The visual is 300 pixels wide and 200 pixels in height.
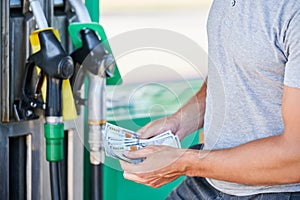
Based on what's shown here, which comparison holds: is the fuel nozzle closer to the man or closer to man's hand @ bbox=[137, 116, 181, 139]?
man's hand @ bbox=[137, 116, 181, 139]

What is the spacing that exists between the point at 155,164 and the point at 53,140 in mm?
612

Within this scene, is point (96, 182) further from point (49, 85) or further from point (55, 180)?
point (49, 85)

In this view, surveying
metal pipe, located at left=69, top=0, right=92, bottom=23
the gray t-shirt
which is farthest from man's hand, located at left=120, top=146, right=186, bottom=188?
metal pipe, located at left=69, top=0, right=92, bottom=23

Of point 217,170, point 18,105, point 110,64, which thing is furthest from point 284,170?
point 18,105

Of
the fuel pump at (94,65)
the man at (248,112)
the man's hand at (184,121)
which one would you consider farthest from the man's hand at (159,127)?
the fuel pump at (94,65)

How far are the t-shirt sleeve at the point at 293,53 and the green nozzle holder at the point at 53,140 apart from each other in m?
0.88

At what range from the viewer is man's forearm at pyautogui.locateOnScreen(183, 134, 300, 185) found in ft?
5.24

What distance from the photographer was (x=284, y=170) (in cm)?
161

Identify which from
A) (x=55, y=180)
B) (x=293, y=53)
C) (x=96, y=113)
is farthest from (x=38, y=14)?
(x=293, y=53)

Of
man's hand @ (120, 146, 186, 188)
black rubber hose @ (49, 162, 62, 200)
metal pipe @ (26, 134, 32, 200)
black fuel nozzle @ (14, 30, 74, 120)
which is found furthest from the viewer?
metal pipe @ (26, 134, 32, 200)

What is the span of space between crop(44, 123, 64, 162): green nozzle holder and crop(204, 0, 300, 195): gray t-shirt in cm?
56

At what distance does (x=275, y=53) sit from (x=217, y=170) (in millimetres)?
301

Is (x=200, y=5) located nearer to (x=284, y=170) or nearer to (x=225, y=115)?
(x=225, y=115)

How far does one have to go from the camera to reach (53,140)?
2.23 metres
